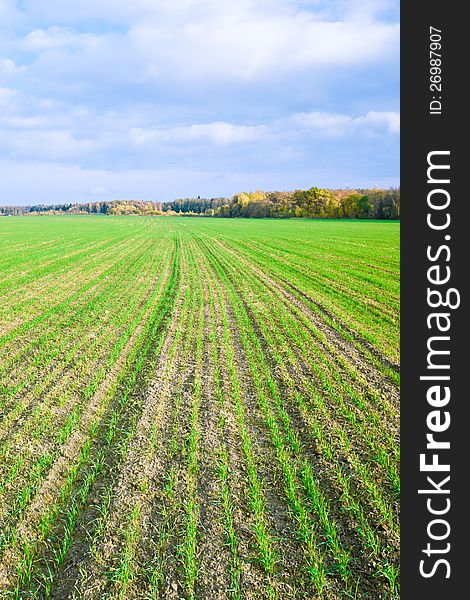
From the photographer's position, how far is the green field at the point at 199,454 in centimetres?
412

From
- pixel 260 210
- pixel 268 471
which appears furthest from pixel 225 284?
pixel 260 210

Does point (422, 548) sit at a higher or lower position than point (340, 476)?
higher

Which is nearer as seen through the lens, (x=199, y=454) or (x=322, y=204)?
(x=199, y=454)

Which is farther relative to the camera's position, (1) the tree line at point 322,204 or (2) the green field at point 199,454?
(1) the tree line at point 322,204

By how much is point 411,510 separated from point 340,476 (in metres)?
2.39

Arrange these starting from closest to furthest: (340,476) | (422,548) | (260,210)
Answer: (422,548)
(340,476)
(260,210)

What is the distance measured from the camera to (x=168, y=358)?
10273 millimetres

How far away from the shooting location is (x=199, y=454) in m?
6.12

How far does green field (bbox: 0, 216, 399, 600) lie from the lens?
162 inches

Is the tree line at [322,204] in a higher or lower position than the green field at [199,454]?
higher

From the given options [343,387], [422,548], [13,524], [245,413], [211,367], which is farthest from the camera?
[211,367]

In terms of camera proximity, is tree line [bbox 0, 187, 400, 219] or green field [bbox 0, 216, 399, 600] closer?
green field [bbox 0, 216, 399, 600]

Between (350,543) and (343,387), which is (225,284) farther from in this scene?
(350,543)

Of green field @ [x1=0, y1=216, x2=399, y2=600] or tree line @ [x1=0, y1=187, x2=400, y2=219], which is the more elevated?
tree line @ [x1=0, y1=187, x2=400, y2=219]
